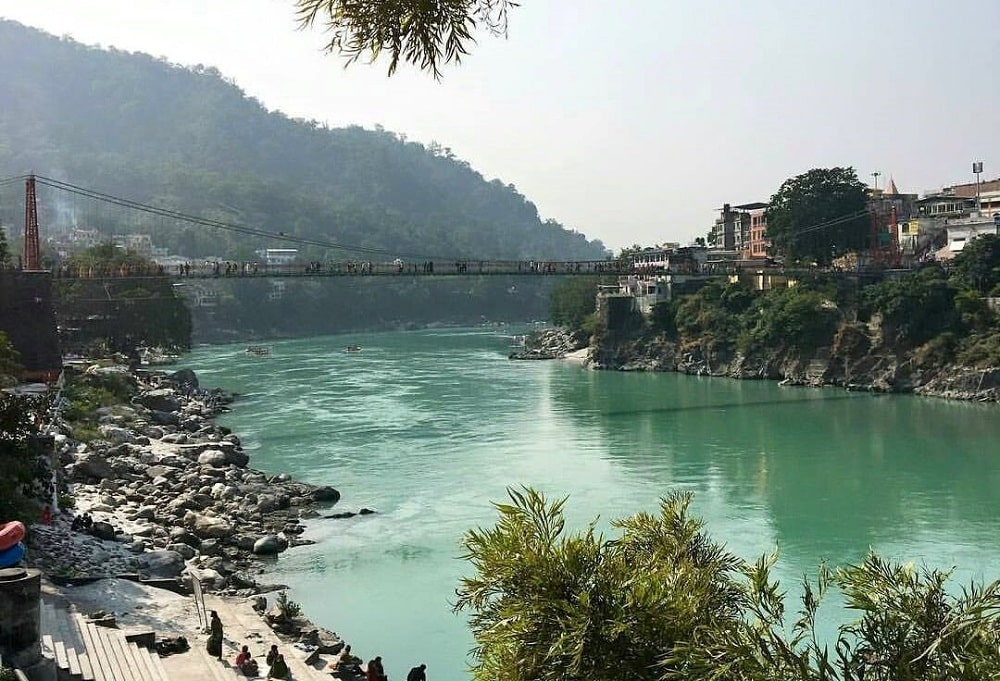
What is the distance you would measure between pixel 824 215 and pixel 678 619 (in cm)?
3232

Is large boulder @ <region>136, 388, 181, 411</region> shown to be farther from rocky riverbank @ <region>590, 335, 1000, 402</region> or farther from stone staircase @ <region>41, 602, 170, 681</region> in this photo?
rocky riverbank @ <region>590, 335, 1000, 402</region>

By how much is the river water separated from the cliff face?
87 centimetres

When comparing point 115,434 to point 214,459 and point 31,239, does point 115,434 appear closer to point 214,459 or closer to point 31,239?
point 214,459

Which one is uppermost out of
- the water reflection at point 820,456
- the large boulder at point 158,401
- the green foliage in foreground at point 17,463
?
the green foliage in foreground at point 17,463

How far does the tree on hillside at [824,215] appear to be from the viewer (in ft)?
111

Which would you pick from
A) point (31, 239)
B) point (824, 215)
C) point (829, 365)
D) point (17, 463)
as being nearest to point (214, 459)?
point (17, 463)

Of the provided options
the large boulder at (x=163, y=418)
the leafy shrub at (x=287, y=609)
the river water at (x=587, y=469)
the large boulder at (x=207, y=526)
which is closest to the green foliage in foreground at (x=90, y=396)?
the large boulder at (x=163, y=418)

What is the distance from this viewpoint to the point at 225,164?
322ft

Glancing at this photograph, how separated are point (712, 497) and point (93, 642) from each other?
9.80 metres

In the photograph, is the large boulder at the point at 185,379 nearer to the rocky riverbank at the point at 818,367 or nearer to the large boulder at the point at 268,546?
the rocky riverbank at the point at 818,367

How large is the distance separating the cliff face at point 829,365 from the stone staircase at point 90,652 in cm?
2187

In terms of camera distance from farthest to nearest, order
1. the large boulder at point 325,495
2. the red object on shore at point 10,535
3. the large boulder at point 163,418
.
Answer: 1. the large boulder at point 163,418
2. the large boulder at point 325,495
3. the red object on shore at point 10,535

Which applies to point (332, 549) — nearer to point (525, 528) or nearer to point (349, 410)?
point (525, 528)

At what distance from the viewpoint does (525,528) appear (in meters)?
3.94
